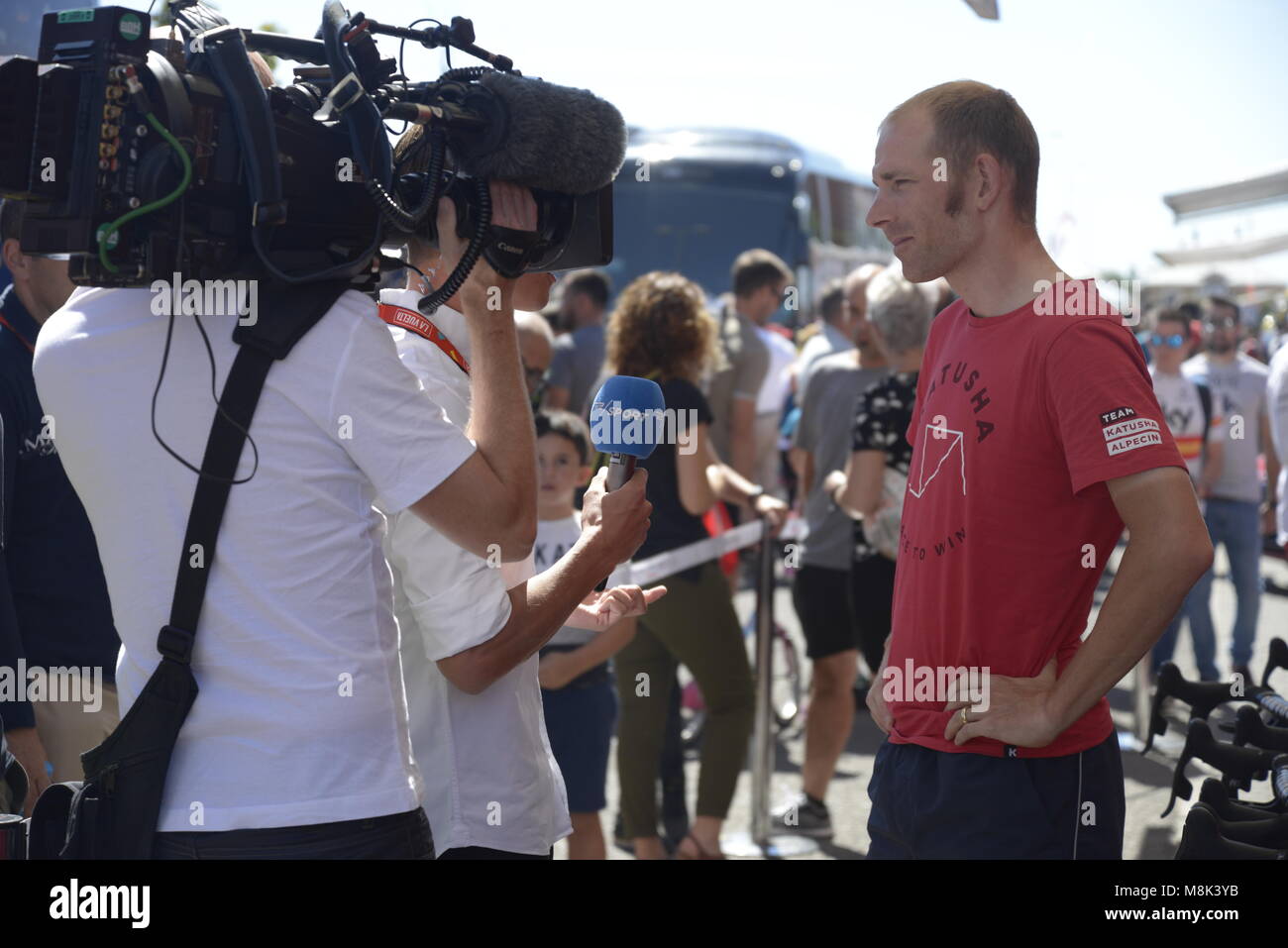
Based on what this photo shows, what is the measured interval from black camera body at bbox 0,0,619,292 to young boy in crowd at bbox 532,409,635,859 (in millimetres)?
2079

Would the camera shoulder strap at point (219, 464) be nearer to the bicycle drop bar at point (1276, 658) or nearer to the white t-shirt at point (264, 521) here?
the white t-shirt at point (264, 521)

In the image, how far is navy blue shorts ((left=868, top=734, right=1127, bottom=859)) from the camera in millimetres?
2258

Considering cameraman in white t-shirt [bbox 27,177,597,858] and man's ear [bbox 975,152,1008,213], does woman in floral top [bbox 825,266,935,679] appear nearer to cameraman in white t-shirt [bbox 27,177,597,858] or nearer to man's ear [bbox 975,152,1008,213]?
man's ear [bbox 975,152,1008,213]

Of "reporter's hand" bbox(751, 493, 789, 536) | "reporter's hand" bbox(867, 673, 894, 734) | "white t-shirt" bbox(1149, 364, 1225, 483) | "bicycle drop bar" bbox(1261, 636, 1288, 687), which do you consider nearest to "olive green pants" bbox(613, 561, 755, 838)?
"reporter's hand" bbox(751, 493, 789, 536)

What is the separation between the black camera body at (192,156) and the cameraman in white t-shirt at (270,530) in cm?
11

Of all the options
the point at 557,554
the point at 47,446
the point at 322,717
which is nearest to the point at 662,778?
the point at 557,554

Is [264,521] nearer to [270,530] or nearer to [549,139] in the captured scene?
[270,530]

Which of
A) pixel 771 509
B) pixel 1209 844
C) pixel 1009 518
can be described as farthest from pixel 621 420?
pixel 771 509

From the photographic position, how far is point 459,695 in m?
2.35

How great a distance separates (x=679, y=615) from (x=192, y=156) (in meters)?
3.21

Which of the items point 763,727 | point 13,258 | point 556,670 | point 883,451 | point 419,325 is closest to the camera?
point 419,325

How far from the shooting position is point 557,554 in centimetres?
390
